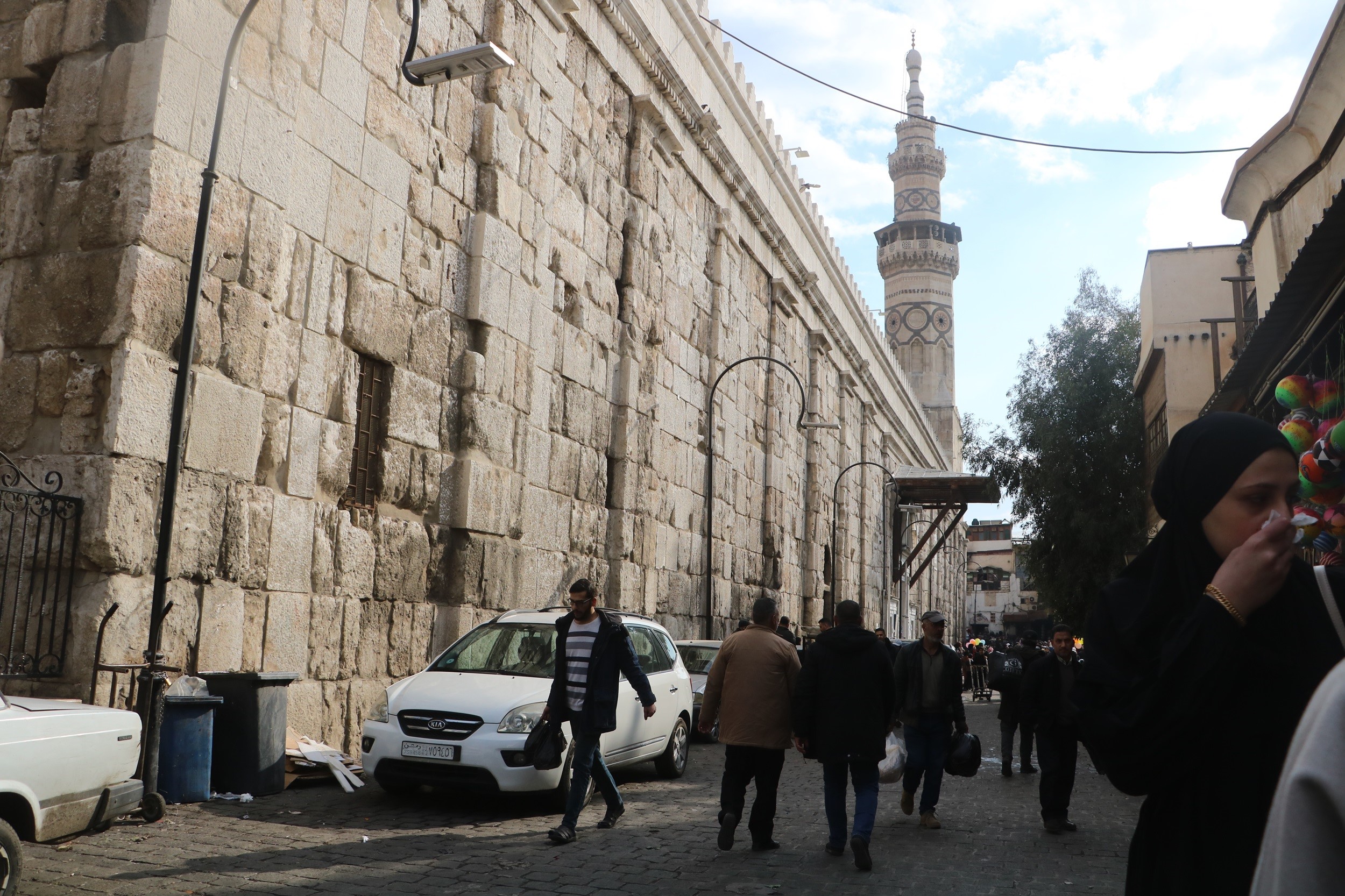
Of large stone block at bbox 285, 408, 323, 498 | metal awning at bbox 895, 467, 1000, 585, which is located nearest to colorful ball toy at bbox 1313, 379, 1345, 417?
large stone block at bbox 285, 408, 323, 498

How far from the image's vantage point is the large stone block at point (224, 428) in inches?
334

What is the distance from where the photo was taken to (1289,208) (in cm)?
1451

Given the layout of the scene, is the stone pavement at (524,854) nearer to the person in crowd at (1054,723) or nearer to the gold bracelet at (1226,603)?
the person in crowd at (1054,723)

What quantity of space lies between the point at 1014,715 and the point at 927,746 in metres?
3.61

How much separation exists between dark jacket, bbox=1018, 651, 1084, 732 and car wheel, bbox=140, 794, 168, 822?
6.72 m

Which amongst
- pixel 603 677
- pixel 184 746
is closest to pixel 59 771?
pixel 184 746

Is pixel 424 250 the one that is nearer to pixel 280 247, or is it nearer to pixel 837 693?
pixel 280 247

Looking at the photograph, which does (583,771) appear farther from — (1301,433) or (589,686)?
(1301,433)

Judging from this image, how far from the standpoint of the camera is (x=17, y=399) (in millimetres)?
8312

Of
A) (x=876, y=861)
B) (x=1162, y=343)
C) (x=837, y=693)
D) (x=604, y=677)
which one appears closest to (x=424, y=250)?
(x=604, y=677)

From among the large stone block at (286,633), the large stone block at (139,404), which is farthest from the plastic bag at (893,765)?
the large stone block at (139,404)

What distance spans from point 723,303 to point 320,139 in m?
12.4

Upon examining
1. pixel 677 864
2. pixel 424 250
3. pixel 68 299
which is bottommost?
pixel 677 864

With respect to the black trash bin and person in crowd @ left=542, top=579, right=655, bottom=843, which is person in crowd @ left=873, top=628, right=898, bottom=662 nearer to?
person in crowd @ left=542, top=579, right=655, bottom=843
